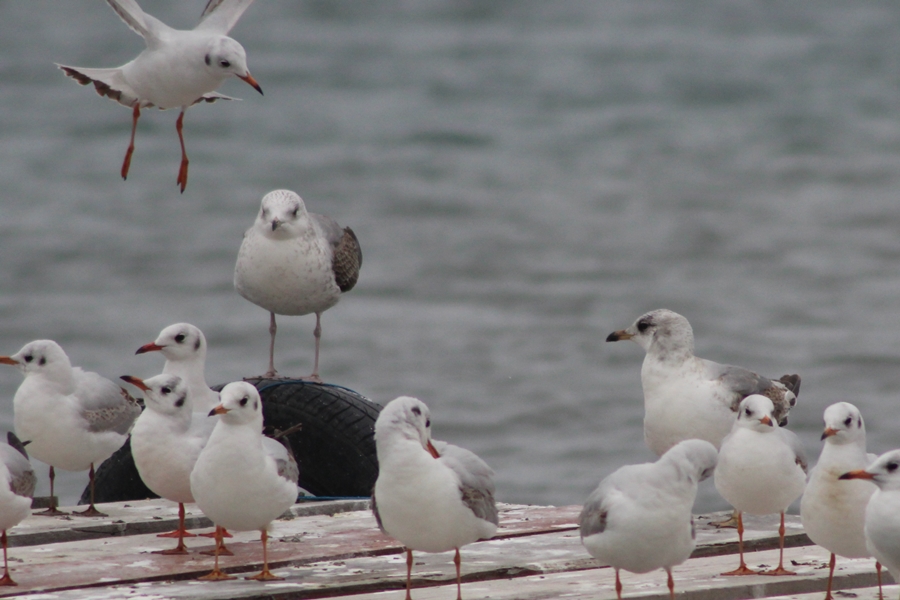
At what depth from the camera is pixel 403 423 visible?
537cm

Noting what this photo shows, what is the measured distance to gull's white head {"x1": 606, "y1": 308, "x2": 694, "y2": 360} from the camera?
24.1 feet

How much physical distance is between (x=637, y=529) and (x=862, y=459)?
0.89 metres

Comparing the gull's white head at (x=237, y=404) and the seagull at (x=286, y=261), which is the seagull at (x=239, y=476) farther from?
the seagull at (x=286, y=261)

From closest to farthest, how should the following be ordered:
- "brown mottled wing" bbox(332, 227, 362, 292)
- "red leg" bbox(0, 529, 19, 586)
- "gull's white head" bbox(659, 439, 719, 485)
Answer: "gull's white head" bbox(659, 439, 719, 485)
"red leg" bbox(0, 529, 19, 586)
"brown mottled wing" bbox(332, 227, 362, 292)

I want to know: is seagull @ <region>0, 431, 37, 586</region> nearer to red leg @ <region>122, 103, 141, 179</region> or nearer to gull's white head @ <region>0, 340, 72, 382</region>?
gull's white head @ <region>0, 340, 72, 382</region>

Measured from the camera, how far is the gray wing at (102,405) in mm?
7074

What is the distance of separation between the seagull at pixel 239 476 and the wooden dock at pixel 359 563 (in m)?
0.22

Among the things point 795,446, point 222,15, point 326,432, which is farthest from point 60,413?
point 795,446

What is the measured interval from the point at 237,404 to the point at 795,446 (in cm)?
220

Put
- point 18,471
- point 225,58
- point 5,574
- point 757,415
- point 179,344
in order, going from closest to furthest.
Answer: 1. point 5,574
2. point 18,471
3. point 757,415
4. point 225,58
5. point 179,344

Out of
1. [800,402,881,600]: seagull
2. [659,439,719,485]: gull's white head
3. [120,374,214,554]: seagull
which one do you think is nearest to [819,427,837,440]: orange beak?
[800,402,881,600]: seagull

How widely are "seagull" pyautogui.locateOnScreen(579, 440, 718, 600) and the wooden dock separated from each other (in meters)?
0.28

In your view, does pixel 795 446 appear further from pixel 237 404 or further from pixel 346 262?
pixel 346 262

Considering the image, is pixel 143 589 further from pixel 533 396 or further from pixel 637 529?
pixel 533 396
